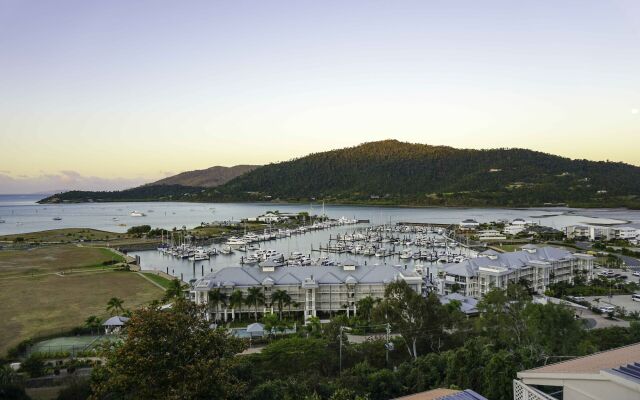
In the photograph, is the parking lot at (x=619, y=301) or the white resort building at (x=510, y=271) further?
the white resort building at (x=510, y=271)

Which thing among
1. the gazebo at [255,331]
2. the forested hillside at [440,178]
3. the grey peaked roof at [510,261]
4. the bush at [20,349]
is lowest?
the bush at [20,349]

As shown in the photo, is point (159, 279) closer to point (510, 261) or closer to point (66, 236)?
point (510, 261)

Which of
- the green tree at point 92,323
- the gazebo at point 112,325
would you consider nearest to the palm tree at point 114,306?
the green tree at point 92,323

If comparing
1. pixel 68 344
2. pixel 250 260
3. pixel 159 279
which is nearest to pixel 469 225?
pixel 250 260

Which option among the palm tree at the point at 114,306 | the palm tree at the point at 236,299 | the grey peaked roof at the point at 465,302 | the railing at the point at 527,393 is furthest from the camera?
the grey peaked roof at the point at 465,302

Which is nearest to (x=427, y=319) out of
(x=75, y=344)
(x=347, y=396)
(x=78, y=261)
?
(x=347, y=396)

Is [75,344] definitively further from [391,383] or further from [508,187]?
[508,187]

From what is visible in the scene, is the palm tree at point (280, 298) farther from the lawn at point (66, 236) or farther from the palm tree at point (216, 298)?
the lawn at point (66, 236)
